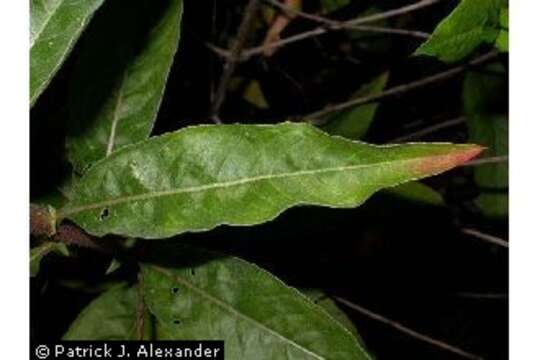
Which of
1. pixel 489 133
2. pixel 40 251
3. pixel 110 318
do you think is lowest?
pixel 110 318

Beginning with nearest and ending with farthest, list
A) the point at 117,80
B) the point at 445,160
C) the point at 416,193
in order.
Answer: the point at 445,160
the point at 117,80
the point at 416,193

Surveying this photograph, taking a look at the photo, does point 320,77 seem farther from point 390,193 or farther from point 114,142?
point 114,142

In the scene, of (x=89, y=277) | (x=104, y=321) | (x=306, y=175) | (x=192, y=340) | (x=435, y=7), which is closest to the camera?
(x=306, y=175)

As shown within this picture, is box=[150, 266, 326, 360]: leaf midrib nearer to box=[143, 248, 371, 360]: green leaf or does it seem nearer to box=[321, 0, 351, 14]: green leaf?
box=[143, 248, 371, 360]: green leaf

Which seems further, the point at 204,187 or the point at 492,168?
the point at 492,168

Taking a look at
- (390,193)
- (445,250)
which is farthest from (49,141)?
(445,250)

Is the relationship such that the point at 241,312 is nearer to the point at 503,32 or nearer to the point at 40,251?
the point at 40,251

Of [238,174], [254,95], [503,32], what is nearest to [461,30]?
[503,32]
